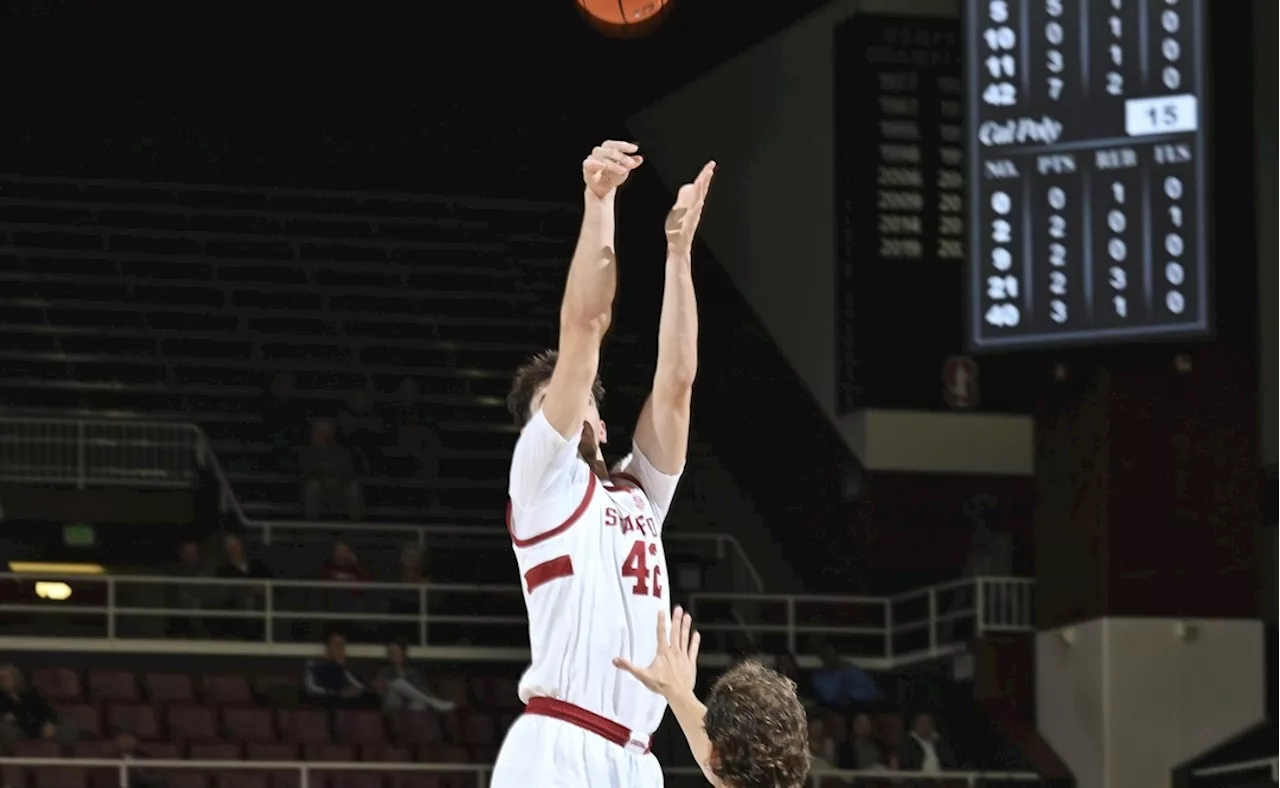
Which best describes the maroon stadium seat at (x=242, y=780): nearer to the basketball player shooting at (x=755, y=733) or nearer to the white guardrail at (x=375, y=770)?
the white guardrail at (x=375, y=770)

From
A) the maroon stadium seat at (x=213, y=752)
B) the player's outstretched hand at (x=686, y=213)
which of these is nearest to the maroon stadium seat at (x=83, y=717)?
the maroon stadium seat at (x=213, y=752)

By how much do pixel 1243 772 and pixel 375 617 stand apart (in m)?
5.79

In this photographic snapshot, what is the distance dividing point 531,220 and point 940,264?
18.3 feet

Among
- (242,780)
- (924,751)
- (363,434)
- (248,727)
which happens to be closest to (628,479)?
(242,780)

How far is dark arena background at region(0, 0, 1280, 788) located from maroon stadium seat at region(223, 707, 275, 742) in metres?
0.03

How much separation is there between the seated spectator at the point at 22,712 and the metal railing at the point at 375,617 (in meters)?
1.03

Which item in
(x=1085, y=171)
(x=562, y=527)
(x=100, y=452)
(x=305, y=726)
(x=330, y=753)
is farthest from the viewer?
(x=100, y=452)

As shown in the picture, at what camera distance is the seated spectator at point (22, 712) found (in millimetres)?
14172

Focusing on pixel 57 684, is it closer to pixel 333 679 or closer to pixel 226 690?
pixel 226 690

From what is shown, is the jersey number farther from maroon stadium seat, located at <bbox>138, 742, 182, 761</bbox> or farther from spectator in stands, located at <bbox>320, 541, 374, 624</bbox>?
spectator in stands, located at <bbox>320, 541, 374, 624</bbox>

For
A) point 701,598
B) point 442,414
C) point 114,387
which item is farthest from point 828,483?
point 114,387

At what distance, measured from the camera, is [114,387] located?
1919cm

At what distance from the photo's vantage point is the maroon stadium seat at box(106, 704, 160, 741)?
14.7 meters

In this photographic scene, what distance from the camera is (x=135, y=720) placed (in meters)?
14.8
